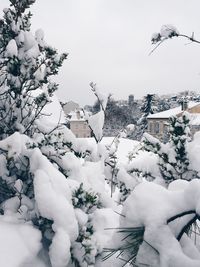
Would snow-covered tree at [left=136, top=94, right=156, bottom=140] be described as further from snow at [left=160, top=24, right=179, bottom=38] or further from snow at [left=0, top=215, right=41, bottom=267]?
snow at [left=160, top=24, right=179, bottom=38]

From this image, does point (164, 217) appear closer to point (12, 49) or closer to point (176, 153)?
point (12, 49)

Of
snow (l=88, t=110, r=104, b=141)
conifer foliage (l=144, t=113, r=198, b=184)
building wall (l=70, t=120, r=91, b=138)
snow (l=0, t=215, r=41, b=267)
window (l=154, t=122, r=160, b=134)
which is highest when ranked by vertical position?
snow (l=88, t=110, r=104, b=141)

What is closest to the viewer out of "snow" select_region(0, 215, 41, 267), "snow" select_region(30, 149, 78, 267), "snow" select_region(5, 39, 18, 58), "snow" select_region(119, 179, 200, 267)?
"snow" select_region(119, 179, 200, 267)

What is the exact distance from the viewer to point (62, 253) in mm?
2934

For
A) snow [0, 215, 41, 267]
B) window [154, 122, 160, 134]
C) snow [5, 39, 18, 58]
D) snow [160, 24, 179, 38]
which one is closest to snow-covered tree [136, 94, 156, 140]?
window [154, 122, 160, 134]

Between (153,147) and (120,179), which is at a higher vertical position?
(153,147)

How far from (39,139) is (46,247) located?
1.52 metres

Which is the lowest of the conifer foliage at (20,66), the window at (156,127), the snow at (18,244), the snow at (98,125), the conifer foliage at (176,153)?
the window at (156,127)

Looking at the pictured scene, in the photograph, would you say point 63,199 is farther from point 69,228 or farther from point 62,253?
point 62,253

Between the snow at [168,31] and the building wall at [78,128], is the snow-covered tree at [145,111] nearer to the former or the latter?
the building wall at [78,128]

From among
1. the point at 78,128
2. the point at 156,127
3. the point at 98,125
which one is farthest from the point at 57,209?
the point at 78,128

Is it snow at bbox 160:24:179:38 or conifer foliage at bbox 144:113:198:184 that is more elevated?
snow at bbox 160:24:179:38

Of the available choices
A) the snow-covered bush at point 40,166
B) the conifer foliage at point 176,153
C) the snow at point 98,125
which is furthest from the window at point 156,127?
the snow at point 98,125

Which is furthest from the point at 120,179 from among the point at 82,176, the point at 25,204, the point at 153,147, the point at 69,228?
the point at 69,228
